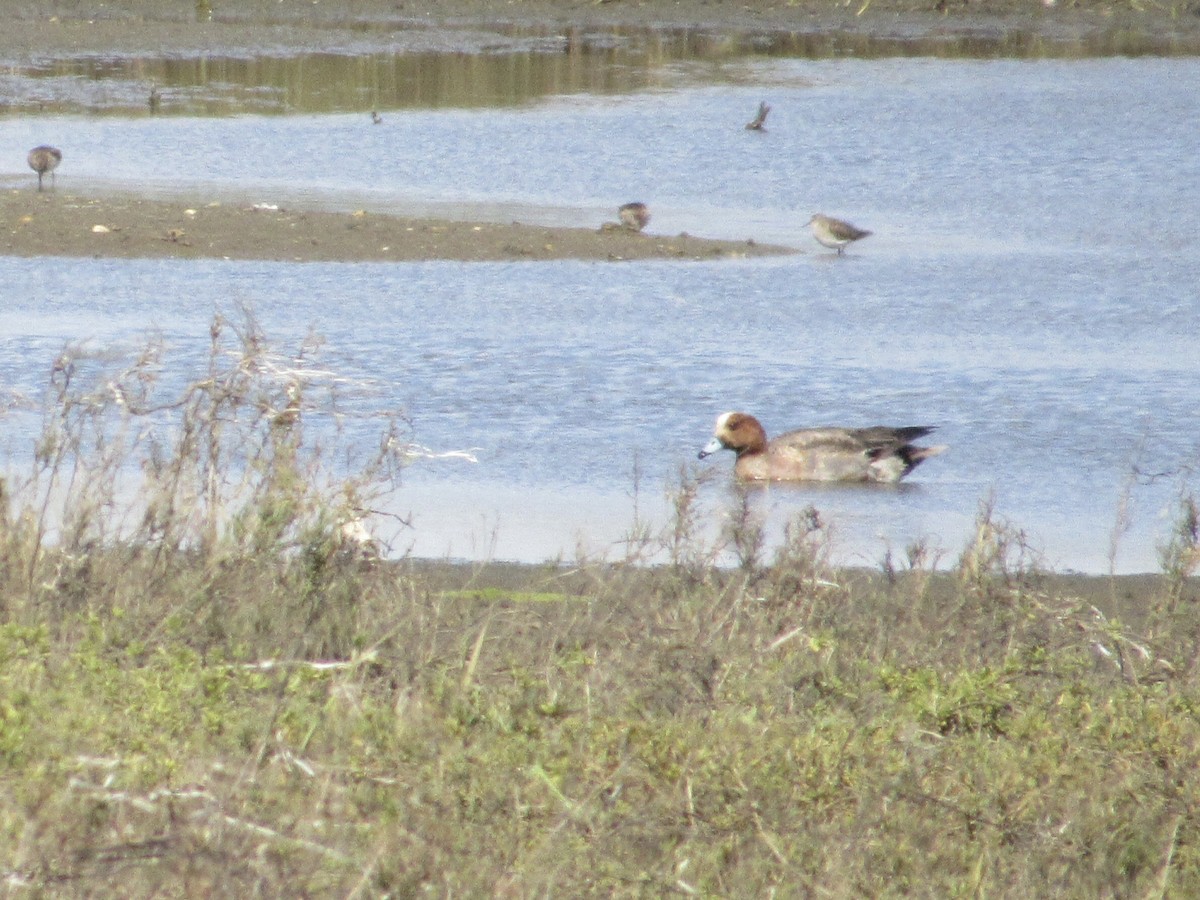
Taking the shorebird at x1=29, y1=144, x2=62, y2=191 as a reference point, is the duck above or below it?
below

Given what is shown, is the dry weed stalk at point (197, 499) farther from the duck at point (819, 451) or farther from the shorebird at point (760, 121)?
the shorebird at point (760, 121)

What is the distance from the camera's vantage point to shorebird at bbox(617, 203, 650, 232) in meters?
15.8

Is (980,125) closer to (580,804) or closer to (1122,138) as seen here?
(1122,138)

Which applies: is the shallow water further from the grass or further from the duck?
the grass

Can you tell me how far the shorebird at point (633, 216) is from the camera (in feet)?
51.8

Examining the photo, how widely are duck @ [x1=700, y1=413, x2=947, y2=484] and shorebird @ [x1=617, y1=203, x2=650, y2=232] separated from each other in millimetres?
6195

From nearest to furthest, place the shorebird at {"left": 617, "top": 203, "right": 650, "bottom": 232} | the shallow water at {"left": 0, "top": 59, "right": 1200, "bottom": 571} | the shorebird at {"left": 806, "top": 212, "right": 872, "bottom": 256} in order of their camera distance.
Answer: the shallow water at {"left": 0, "top": 59, "right": 1200, "bottom": 571}, the shorebird at {"left": 806, "top": 212, "right": 872, "bottom": 256}, the shorebird at {"left": 617, "top": 203, "right": 650, "bottom": 232}

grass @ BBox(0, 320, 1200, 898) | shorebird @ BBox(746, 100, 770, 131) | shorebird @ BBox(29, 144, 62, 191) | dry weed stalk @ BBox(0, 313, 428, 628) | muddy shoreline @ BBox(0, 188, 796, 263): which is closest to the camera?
grass @ BBox(0, 320, 1200, 898)

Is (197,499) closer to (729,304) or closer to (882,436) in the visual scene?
(882,436)

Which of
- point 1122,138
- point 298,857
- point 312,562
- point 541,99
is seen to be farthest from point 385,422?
point 541,99

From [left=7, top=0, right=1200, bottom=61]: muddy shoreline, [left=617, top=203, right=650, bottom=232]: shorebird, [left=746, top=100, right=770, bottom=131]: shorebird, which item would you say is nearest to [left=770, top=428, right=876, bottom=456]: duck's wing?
[left=617, top=203, right=650, bottom=232]: shorebird

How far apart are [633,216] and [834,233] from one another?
5.00 ft

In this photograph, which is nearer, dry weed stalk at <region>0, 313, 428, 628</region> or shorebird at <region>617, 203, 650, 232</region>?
dry weed stalk at <region>0, 313, 428, 628</region>

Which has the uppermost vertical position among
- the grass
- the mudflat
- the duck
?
the mudflat
